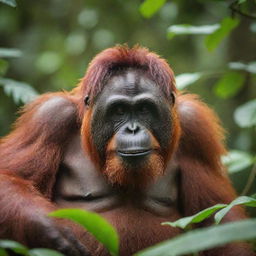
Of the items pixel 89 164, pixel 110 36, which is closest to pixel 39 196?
pixel 89 164

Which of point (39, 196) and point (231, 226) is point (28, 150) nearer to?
point (39, 196)

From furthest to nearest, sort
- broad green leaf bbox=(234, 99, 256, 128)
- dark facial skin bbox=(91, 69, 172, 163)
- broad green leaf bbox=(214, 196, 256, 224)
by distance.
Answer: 1. broad green leaf bbox=(234, 99, 256, 128)
2. dark facial skin bbox=(91, 69, 172, 163)
3. broad green leaf bbox=(214, 196, 256, 224)

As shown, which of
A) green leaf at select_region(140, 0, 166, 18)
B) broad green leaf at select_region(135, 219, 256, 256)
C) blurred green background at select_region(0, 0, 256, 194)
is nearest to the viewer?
broad green leaf at select_region(135, 219, 256, 256)

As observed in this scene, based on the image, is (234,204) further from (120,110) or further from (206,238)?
(120,110)

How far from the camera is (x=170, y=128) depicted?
4223 mm

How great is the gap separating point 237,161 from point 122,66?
1663 mm

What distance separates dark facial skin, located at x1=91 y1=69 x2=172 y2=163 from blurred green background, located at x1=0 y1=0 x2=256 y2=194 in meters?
3.93

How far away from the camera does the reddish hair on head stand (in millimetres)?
4199

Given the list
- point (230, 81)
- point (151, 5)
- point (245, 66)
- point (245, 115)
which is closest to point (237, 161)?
point (245, 115)

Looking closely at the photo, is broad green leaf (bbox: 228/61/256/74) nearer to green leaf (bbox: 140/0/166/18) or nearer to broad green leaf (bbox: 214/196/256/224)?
green leaf (bbox: 140/0/166/18)

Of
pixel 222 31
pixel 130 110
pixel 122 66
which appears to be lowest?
pixel 130 110

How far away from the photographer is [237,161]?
5250 millimetres

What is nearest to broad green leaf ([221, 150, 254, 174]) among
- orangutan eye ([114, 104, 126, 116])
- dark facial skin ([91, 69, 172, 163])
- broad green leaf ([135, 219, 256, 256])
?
dark facial skin ([91, 69, 172, 163])

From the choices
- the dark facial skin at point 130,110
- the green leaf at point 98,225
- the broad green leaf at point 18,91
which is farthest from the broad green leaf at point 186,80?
the green leaf at point 98,225
